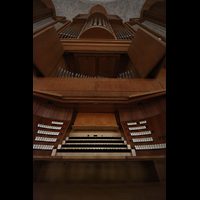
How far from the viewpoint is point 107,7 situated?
9.94 metres

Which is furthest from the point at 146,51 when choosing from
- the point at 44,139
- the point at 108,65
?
the point at 44,139

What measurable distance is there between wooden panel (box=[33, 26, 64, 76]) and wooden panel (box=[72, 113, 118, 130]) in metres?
1.90

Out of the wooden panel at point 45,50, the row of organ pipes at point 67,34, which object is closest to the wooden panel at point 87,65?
the wooden panel at point 45,50

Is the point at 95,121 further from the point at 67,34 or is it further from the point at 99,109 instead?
the point at 67,34

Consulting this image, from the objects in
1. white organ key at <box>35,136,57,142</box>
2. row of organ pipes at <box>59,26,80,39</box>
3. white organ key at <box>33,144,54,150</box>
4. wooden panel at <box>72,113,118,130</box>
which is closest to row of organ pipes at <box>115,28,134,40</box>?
row of organ pipes at <box>59,26,80,39</box>

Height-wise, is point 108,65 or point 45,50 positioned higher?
point 108,65

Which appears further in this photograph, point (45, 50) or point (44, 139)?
point (45, 50)

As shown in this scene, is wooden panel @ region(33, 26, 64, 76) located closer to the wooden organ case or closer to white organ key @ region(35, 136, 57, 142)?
the wooden organ case

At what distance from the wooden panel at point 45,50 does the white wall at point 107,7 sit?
833 cm

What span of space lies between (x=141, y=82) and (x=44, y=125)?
2.97 m

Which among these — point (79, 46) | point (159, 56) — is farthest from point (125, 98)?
point (79, 46)

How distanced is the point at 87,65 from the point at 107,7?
33.3 feet

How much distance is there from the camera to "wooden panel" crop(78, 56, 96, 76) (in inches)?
168

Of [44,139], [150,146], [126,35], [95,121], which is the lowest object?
[150,146]
